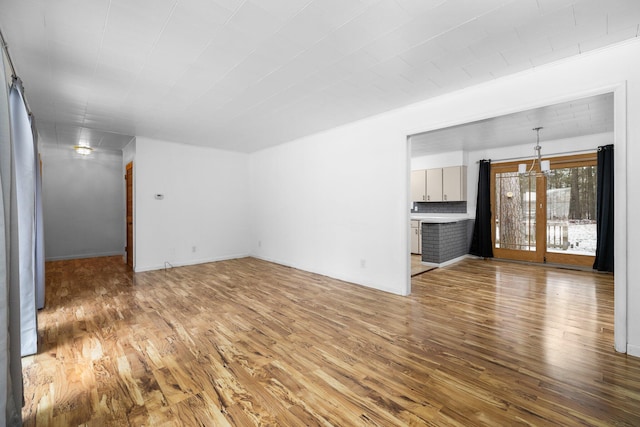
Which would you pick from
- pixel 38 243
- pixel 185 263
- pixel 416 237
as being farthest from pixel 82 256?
pixel 416 237

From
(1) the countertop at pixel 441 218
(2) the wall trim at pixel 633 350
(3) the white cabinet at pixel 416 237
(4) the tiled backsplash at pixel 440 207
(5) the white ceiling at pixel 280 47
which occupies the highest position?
(5) the white ceiling at pixel 280 47

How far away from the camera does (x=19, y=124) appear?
7.56ft

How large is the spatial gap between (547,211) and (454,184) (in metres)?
1.94

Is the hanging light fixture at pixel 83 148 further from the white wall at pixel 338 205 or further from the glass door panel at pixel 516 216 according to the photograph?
the glass door panel at pixel 516 216

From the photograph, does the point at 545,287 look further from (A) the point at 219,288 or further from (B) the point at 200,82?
(B) the point at 200,82

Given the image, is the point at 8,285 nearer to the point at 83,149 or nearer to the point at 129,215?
the point at 129,215

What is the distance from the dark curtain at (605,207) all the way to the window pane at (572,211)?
1.12 feet

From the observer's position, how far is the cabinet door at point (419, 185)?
7.55 meters

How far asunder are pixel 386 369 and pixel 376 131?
10.9 feet

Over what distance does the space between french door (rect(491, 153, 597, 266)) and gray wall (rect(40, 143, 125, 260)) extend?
9628mm

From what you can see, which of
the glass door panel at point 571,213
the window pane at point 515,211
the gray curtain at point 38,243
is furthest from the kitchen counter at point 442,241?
the gray curtain at point 38,243

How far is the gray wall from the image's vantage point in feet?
22.2

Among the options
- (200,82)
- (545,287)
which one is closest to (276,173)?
(200,82)

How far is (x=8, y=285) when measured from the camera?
1.57 m
